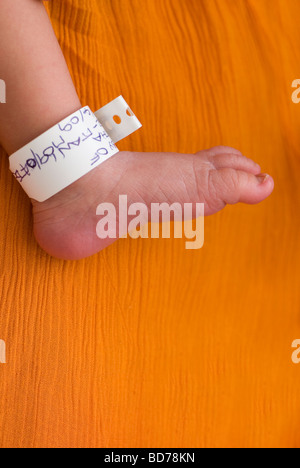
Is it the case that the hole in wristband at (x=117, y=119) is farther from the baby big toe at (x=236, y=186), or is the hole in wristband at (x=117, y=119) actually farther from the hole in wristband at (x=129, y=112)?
the baby big toe at (x=236, y=186)

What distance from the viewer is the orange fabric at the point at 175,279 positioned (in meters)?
0.70

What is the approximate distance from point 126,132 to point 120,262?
178 mm

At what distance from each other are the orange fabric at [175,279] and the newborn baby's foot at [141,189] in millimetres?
39

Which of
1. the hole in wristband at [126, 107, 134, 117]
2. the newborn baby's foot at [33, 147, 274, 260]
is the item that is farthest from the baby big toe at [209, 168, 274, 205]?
the hole in wristband at [126, 107, 134, 117]

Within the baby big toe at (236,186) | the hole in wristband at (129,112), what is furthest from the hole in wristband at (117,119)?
the baby big toe at (236,186)

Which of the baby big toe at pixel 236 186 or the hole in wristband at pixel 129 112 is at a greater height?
the hole in wristband at pixel 129 112

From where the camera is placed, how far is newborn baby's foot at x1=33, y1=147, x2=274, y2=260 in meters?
0.69

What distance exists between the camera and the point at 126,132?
72 centimetres

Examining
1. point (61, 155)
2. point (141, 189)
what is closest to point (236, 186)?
point (141, 189)

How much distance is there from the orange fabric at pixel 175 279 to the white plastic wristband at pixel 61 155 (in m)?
0.05

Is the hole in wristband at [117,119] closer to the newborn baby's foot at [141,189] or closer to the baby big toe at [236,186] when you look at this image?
the newborn baby's foot at [141,189]

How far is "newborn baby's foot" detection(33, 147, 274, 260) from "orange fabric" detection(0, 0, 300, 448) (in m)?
0.04

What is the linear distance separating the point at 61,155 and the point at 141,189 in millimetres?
115

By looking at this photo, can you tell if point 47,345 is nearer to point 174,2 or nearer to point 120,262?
point 120,262
